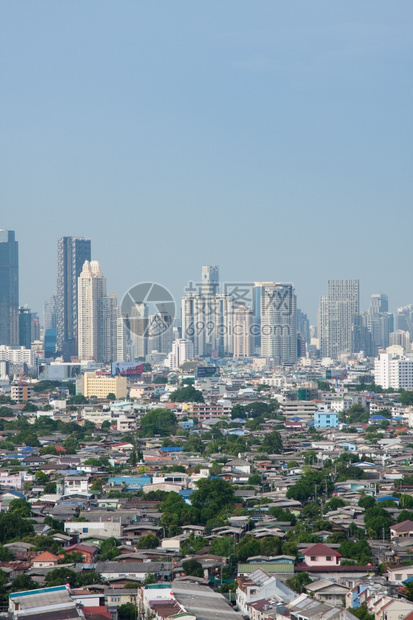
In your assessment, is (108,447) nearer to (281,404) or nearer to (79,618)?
(281,404)

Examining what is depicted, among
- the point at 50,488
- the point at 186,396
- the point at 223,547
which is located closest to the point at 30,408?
the point at 186,396

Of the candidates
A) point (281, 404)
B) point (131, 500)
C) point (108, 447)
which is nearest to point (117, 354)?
point (281, 404)

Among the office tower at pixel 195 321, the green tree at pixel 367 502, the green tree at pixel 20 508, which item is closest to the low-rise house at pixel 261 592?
the green tree at pixel 20 508

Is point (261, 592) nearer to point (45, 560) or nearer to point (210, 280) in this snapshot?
point (45, 560)

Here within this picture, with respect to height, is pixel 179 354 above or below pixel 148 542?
above

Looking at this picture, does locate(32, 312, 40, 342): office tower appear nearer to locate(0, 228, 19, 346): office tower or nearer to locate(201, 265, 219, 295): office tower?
locate(0, 228, 19, 346): office tower
